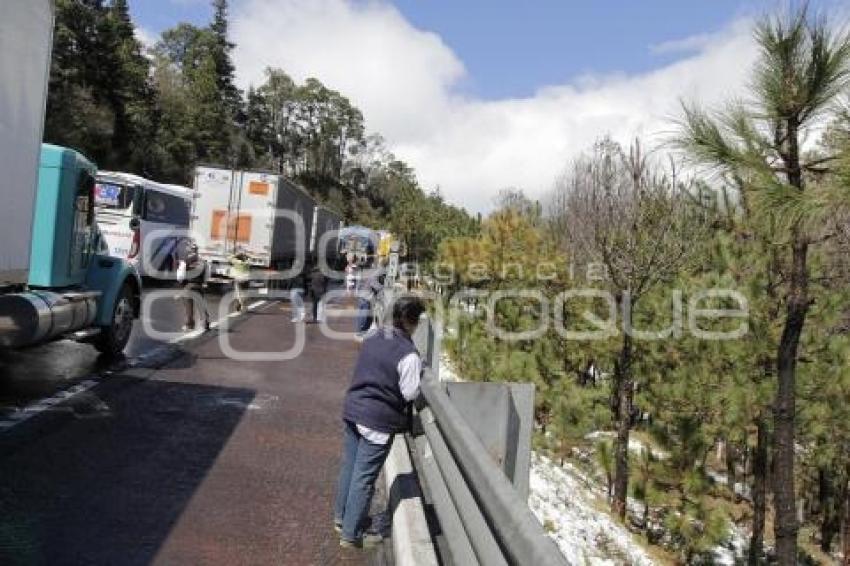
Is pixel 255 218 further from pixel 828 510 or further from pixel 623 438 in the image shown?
pixel 828 510

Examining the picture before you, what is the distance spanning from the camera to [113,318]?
35.5 feet

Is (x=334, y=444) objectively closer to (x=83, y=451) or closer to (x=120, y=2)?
(x=83, y=451)

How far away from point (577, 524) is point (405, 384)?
337 inches

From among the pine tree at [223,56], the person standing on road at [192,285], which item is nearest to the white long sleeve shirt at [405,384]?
Result: the person standing on road at [192,285]

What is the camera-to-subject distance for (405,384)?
4.84 m

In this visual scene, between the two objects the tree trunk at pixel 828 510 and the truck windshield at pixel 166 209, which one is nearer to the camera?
the tree trunk at pixel 828 510

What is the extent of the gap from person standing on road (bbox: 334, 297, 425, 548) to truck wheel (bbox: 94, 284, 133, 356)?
6.83 meters

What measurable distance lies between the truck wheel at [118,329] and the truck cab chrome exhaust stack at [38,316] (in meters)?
0.77

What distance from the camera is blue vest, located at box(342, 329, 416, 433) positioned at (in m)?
4.88

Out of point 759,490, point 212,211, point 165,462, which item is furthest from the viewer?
point 212,211

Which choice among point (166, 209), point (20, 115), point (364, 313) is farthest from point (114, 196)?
point (20, 115)

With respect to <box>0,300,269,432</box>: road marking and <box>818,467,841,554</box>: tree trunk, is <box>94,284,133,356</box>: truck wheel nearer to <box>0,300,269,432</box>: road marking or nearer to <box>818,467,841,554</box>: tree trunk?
<box>0,300,269,432</box>: road marking

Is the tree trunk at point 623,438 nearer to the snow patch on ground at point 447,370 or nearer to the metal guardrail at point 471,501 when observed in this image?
the snow patch on ground at point 447,370

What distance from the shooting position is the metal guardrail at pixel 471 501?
2275 mm
